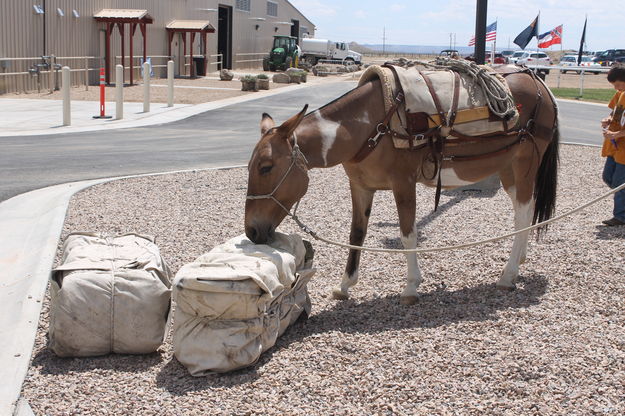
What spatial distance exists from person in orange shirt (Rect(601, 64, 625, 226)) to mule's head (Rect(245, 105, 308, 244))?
14.8 feet

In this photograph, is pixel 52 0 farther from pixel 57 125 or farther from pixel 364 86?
pixel 364 86

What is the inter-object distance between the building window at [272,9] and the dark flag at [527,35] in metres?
36.7

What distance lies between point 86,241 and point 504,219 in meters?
5.47

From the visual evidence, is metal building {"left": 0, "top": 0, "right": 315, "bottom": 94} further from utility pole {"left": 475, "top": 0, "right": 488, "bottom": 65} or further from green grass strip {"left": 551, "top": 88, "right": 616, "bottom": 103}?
utility pole {"left": 475, "top": 0, "right": 488, "bottom": 65}

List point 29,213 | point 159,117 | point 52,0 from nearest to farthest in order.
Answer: point 29,213 → point 159,117 → point 52,0

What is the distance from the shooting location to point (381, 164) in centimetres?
569

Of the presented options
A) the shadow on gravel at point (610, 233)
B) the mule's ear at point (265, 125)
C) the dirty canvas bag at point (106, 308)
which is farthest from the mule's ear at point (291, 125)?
the shadow on gravel at point (610, 233)

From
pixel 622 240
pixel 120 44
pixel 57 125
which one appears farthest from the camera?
pixel 120 44

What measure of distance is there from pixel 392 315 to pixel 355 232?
831 millimetres

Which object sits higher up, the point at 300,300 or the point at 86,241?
the point at 86,241

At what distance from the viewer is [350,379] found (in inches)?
175

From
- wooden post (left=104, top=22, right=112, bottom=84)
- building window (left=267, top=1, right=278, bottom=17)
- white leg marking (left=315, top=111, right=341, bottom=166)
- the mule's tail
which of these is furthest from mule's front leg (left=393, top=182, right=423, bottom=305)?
building window (left=267, top=1, right=278, bottom=17)

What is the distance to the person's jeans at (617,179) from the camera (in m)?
8.46

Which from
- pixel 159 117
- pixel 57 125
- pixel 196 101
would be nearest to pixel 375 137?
pixel 57 125
